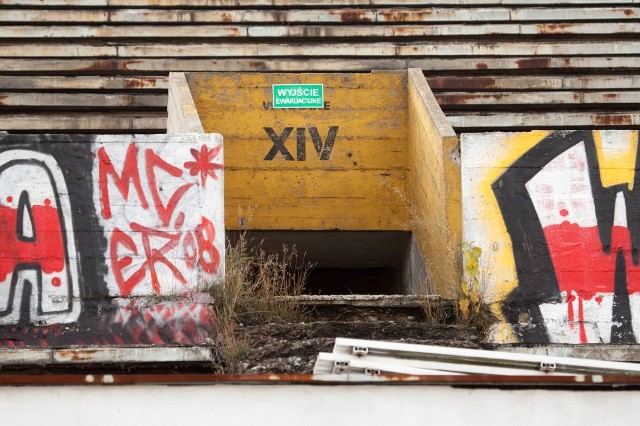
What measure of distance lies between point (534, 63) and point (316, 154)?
10.5 feet

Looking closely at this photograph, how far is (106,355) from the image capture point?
362 inches

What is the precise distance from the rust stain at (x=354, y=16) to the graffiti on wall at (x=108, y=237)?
549 centimetres

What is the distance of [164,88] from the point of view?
14977 mm

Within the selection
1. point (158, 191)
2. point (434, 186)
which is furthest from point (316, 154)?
point (158, 191)

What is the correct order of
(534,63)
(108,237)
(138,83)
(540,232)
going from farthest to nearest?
(534,63), (138,83), (540,232), (108,237)

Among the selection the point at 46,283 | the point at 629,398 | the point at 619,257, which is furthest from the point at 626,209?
the point at 46,283

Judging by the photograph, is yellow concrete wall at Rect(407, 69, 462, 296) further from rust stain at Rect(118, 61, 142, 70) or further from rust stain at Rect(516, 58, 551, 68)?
rust stain at Rect(118, 61, 142, 70)

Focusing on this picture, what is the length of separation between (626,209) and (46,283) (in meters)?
4.51

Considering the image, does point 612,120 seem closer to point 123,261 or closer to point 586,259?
point 586,259

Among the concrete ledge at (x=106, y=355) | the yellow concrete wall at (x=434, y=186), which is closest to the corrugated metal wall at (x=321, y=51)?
the yellow concrete wall at (x=434, y=186)

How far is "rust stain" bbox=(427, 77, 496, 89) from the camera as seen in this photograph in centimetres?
1492

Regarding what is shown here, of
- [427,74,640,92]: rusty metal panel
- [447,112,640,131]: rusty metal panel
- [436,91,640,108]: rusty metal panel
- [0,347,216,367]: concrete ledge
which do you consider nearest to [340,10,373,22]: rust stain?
[427,74,640,92]: rusty metal panel

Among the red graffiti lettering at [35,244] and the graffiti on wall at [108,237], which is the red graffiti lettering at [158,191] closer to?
the graffiti on wall at [108,237]

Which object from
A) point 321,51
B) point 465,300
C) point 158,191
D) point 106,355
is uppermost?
point 321,51
